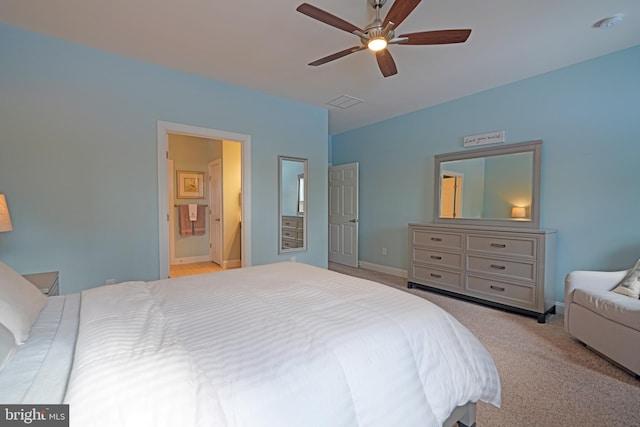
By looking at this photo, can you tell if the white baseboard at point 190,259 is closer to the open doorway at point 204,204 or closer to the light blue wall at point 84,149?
the open doorway at point 204,204

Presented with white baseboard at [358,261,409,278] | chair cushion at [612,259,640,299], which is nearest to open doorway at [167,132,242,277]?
white baseboard at [358,261,409,278]

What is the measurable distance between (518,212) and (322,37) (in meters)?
2.93

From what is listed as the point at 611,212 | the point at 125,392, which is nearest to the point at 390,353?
the point at 125,392

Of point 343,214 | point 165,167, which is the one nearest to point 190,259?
point 165,167

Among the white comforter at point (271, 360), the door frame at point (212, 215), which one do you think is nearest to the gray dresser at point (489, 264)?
the white comforter at point (271, 360)

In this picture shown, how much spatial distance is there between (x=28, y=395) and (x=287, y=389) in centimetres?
66

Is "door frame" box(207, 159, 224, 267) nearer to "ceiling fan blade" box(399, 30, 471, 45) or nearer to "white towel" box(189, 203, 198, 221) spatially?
"white towel" box(189, 203, 198, 221)

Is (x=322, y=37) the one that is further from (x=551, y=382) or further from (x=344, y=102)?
(x=551, y=382)

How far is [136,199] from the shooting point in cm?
294

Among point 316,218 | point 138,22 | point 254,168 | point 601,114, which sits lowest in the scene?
point 316,218

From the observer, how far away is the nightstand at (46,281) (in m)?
2.08

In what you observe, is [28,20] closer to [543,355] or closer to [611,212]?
[543,355]

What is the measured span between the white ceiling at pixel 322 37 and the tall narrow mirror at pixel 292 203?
1081 mm

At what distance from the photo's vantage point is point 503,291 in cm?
318
